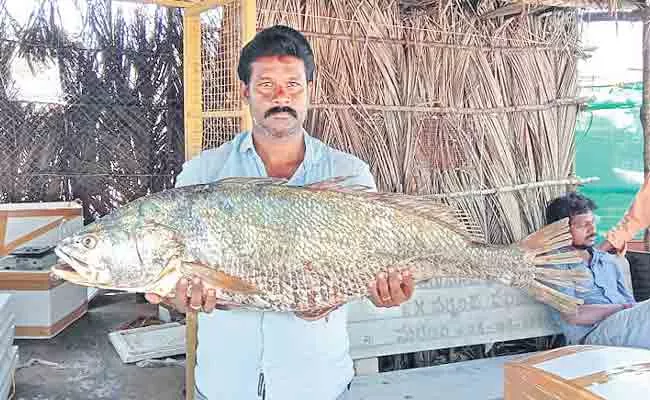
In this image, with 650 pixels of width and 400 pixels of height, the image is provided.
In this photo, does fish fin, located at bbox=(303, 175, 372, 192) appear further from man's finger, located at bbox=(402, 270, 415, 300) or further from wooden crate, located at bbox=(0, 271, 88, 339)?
wooden crate, located at bbox=(0, 271, 88, 339)

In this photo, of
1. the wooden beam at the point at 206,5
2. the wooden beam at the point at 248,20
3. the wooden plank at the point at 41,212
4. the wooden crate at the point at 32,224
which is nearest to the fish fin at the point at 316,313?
the wooden beam at the point at 248,20

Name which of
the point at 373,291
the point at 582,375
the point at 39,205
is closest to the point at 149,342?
the point at 39,205

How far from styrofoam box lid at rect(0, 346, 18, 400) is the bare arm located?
3.40m

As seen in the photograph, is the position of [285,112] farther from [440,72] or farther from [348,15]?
[440,72]

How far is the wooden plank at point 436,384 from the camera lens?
3.71 metres

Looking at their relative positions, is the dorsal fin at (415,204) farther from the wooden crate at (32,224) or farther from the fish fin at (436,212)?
the wooden crate at (32,224)

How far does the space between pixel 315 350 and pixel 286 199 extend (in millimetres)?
507

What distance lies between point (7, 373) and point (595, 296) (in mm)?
3712

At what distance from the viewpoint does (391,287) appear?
6.76ft

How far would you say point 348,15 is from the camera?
4.52 metres

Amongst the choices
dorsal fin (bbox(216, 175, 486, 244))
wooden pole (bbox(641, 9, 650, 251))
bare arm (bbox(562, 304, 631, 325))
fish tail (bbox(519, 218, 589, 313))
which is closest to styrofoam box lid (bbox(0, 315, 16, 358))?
dorsal fin (bbox(216, 175, 486, 244))

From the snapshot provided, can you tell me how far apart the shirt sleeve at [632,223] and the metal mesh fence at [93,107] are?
209 inches

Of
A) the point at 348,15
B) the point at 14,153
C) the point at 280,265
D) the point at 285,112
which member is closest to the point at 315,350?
the point at 280,265

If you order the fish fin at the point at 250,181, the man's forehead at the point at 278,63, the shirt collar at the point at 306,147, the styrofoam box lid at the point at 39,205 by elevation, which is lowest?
the styrofoam box lid at the point at 39,205
